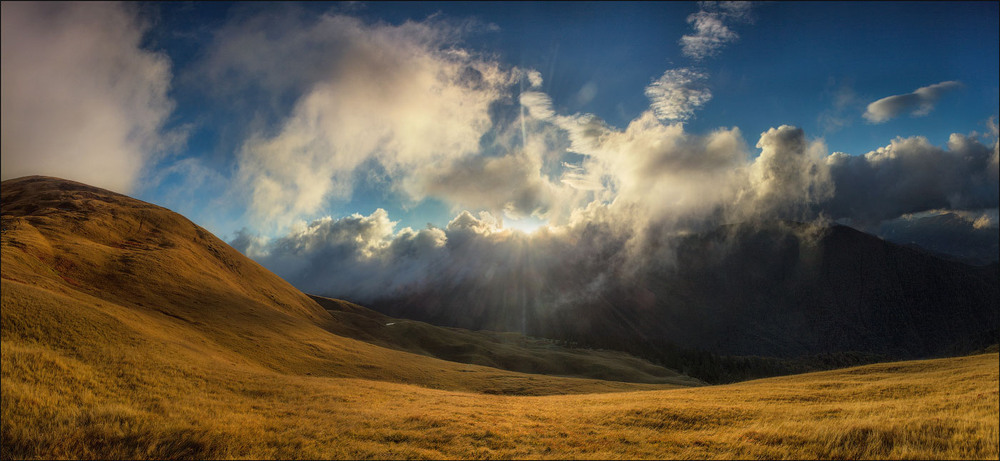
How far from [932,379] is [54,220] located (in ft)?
331

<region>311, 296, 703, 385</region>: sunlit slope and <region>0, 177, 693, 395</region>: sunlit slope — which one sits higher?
<region>0, 177, 693, 395</region>: sunlit slope

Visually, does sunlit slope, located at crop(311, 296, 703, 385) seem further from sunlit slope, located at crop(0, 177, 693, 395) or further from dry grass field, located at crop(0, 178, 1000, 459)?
dry grass field, located at crop(0, 178, 1000, 459)

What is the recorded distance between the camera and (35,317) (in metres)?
20.9

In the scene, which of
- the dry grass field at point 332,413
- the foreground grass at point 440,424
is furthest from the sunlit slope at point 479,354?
the foreground grass at point 440,424

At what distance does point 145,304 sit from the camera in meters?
43.6

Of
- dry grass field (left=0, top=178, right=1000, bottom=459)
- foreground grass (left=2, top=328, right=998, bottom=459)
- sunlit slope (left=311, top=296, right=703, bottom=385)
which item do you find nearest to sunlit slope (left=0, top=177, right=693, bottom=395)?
dry grass field (left=0, top=178, right=1000, bottom=459)

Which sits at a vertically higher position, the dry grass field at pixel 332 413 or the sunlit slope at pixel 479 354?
the dry grass field at pixel 332 413

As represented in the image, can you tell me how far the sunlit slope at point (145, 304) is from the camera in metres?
23.0

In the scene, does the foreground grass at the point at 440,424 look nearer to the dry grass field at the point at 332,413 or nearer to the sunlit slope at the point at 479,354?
the dry grass field at the point at 332,413

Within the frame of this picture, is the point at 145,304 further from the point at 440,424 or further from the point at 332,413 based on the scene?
the point at 440,424

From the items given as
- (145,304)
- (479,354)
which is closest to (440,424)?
(145,304)

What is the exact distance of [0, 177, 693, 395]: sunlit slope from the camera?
23047mm

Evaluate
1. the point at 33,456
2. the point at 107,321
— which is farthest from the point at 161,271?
the point at 33,456

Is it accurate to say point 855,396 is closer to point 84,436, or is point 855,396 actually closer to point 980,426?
point 980,426
